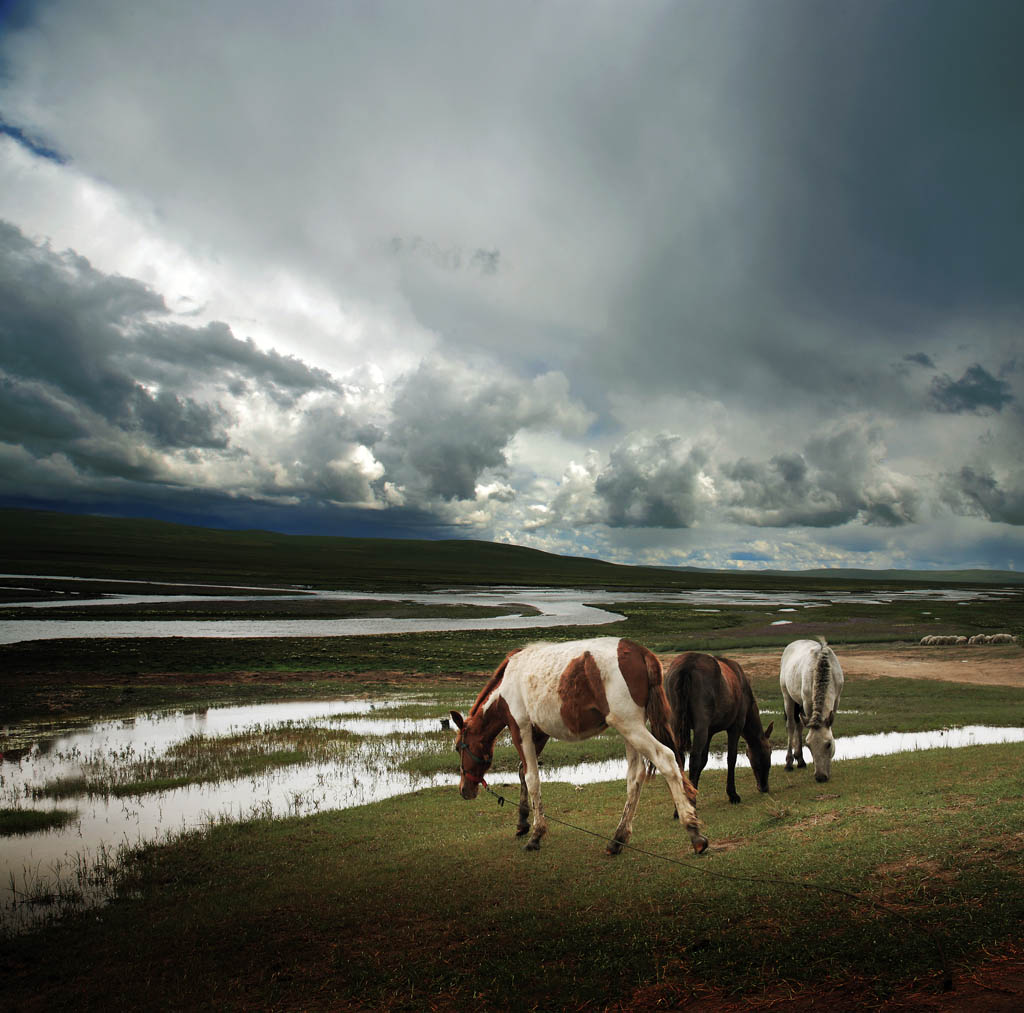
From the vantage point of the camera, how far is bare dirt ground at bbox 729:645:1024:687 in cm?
3038

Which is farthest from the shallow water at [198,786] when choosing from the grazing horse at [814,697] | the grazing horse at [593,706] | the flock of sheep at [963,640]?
the flock of sheep at [963,640]

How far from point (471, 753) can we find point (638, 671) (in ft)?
11.3

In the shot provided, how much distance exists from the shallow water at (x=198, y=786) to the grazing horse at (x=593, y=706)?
6.02 meters

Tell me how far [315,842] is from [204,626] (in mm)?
48126

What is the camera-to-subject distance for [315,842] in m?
10.3

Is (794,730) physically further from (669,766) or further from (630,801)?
(669,766)

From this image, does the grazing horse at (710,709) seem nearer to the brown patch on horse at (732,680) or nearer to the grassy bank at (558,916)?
the brown patch on horse at (732,680)

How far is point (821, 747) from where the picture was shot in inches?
482

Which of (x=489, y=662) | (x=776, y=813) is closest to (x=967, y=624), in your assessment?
(x=489, y=662)

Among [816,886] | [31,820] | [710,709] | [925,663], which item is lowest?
[925,663]

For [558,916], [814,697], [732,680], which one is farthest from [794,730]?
[558,916]

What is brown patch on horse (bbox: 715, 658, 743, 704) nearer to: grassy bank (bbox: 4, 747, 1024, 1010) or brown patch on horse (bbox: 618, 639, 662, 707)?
grassy bank (bbox: 4, 747, 1024, 1010)

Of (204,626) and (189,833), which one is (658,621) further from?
(189,833)

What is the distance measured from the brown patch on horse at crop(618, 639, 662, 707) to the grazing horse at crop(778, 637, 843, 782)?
5938 mm
